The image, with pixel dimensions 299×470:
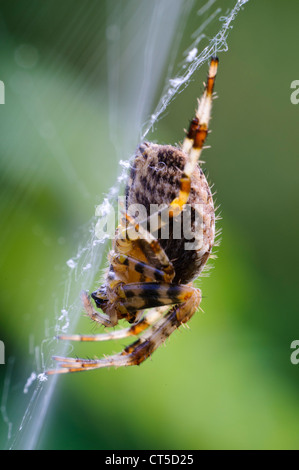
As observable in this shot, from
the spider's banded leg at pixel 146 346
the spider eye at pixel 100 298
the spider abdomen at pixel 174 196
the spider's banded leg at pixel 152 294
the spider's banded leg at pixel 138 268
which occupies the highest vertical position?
the spider abdomen at pixel 174 196

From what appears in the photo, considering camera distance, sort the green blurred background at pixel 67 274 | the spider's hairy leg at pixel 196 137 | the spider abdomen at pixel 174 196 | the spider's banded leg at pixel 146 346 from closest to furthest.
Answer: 1. the spider's hairy leg at pixel 196 137
2. the spider abdomen at pixel 174 196
3. the spider's banded leg at pixel 146 346
4. the green blurred background at pixel 67 274

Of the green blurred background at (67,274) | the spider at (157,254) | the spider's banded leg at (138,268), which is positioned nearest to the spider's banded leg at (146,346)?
the spider at (157,254)

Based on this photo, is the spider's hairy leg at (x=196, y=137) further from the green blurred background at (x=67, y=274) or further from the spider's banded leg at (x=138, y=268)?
the green blurred background at (x=67, y=274)

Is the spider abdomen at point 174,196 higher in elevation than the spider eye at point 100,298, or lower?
higher

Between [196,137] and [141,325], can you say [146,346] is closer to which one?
[141,325]

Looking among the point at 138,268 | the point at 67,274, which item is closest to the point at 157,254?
the point at 138,268
